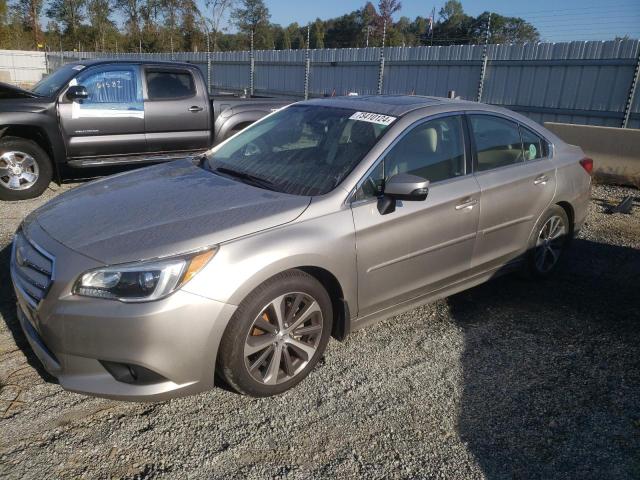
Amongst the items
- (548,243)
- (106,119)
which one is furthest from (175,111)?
(548,243)

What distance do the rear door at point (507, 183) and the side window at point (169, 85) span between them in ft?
16.9

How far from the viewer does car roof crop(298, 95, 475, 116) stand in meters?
3.70

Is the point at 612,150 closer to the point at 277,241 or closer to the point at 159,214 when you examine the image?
the point at 277,241

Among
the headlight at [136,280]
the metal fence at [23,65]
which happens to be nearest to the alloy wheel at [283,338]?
the headlight at [136,280]

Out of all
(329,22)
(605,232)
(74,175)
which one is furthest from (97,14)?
(605,232)

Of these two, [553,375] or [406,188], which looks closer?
[406,188]

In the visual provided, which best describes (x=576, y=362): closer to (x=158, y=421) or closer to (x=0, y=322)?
(x=158, y=421)

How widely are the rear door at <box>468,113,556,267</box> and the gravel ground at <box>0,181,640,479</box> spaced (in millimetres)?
631

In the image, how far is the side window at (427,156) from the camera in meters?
3.29

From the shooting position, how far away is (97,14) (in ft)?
153

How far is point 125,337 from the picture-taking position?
95.7 inches

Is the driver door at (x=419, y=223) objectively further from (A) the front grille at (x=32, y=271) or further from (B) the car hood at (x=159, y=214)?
(A) the front grille at (x=32, y=271)

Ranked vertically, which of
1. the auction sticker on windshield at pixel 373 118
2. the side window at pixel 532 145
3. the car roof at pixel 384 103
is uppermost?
the car roof at pixel 384 103

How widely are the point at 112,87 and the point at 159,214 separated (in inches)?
202
